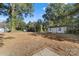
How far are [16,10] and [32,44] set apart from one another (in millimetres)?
442

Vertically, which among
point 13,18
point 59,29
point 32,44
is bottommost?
point 32,44

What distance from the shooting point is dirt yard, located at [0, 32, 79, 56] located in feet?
5.57

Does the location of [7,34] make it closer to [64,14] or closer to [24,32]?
[24,32]

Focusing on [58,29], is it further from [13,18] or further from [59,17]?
[13,18]

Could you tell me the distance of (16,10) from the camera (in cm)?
175

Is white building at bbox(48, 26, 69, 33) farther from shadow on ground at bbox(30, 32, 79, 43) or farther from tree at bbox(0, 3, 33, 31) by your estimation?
tree at bbox(0, 3, 33, 31)

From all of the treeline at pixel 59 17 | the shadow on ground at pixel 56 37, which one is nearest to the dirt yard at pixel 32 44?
the shadow on ground at pixel 56 37

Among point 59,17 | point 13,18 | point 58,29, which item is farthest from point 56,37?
point 13,18

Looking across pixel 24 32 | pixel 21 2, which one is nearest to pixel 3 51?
pixel 24 32

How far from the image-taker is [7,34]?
67.6 inches

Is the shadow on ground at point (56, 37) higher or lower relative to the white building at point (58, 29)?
lower

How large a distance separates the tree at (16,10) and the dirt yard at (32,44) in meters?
0.13

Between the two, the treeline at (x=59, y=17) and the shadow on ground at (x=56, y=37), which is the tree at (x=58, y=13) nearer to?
the treeline at (x=59, y=17)

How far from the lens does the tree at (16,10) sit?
1719 mm
